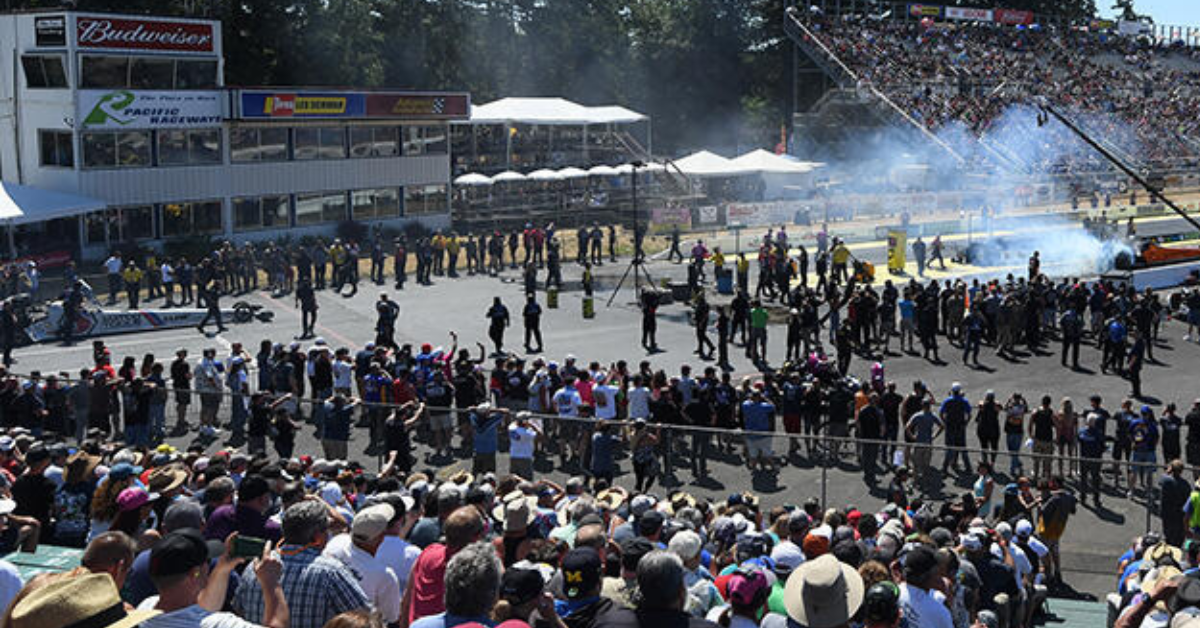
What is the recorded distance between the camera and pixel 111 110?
37.8 meters

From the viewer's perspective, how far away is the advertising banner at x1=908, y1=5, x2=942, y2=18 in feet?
265

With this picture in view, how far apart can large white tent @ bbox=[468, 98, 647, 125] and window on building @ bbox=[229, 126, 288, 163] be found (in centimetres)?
1075

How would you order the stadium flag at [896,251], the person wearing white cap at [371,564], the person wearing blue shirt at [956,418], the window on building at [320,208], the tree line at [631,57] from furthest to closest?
1. the tree line at [631,57]
2. the window on building at [320,208]
3. the stadium flag at [896,251]
4. the person wearing blue shirt at [956,418]
5. the person wearing white cap at [371,564]

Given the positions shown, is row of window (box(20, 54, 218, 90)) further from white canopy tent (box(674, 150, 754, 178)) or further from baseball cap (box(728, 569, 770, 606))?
baseball cap (box(728, 569, 770, 606))

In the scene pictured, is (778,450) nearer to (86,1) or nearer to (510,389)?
(510,389)

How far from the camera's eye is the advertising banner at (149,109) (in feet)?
123

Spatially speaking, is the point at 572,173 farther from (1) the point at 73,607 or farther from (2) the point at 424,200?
(1) the point at 73,607

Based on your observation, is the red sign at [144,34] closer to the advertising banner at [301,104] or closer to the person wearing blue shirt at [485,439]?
the advertising banner at [301,104]

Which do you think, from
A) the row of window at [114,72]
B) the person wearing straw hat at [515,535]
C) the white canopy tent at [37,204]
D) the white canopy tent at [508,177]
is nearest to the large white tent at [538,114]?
the white canopy tent at [508,177]

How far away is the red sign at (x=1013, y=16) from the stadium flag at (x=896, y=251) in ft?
176

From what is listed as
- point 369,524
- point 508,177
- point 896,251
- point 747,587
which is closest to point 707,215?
point 508,177

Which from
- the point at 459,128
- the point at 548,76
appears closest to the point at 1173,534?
the point at 459,128

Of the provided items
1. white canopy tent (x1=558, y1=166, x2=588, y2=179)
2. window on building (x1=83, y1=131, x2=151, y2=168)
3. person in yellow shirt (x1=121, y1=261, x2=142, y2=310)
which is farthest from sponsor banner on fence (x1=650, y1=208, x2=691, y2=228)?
person in yellow shirt (x1=121, y1=261, x2=142, y2=310)

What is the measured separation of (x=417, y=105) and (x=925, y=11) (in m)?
46.7
